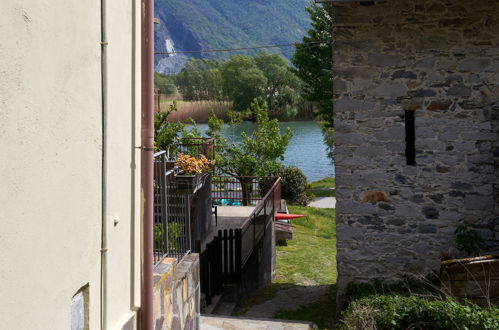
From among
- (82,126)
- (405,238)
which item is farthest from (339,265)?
(82,126)

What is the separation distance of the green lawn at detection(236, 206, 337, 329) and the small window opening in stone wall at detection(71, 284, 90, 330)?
498 centimetres

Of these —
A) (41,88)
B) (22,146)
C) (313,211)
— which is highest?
(41,88)

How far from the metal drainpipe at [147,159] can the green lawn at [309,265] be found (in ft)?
13.6

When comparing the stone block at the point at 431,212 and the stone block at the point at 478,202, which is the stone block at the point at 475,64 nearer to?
the stone block at the point at 478,202

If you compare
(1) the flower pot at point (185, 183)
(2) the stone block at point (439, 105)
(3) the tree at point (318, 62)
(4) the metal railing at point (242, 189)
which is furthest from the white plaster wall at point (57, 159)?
(3) the tree at point (318, 62)

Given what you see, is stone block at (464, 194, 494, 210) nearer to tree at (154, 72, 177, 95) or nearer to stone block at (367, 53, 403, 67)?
stone block at (367, 53, 403, 67)

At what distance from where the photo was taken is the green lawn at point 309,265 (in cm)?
796

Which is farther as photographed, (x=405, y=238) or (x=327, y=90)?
(x=327, y=90)

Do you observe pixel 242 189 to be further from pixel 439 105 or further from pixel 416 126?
pixel 439 105

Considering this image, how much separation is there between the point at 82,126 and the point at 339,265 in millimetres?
5369

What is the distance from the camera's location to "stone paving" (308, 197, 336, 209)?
21.4 m

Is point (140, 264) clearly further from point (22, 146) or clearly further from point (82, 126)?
point (22, 146)

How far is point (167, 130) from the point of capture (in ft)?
40.8

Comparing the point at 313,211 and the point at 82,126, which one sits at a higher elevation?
the point at 82,126
